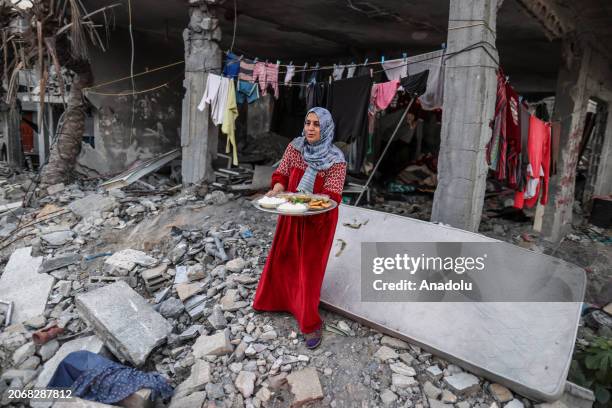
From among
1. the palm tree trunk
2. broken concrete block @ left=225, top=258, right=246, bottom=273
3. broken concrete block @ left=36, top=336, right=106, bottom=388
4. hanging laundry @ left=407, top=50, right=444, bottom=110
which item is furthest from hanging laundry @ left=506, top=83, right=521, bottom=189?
the palm tree trunk

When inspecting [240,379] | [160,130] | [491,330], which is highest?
[160,130]

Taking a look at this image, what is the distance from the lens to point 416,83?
469 cm

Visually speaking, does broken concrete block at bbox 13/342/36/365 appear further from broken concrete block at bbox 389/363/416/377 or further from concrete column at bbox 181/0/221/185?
concrete column at bbox 181/0/221/185

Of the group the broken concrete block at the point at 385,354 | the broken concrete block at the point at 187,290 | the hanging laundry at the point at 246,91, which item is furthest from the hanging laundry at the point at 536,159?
the broken concrete block at the point at 187,290

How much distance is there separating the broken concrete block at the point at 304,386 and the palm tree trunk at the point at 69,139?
6.63 meters

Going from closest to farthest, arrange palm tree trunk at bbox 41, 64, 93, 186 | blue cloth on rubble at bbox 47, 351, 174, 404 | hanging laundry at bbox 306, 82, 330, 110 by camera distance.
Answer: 1. blue cloth on rubble at bbox 47, 351, 174, 404
2. hanging laundry at bbox 306, 82, 330, 110
3. palm tree trunk at bbox 41, 64, 93, 186

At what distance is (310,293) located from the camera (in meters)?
2.99

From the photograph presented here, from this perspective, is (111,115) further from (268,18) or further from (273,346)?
(273,346)

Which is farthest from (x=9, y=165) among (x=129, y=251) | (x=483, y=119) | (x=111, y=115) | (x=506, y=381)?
(x=506, y=381)

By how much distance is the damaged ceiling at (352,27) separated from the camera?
6137 millimetres

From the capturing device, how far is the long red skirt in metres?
2.99

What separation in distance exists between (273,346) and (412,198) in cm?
582

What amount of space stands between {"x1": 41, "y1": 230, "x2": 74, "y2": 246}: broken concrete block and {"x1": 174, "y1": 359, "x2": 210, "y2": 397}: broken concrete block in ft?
11.1

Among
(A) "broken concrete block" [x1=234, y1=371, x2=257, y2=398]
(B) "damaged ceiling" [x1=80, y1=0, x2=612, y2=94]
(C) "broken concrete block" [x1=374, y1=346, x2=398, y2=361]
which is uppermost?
(B) "damaged ceiling" [x1=80, y1=0, x2=612, y2=94]
